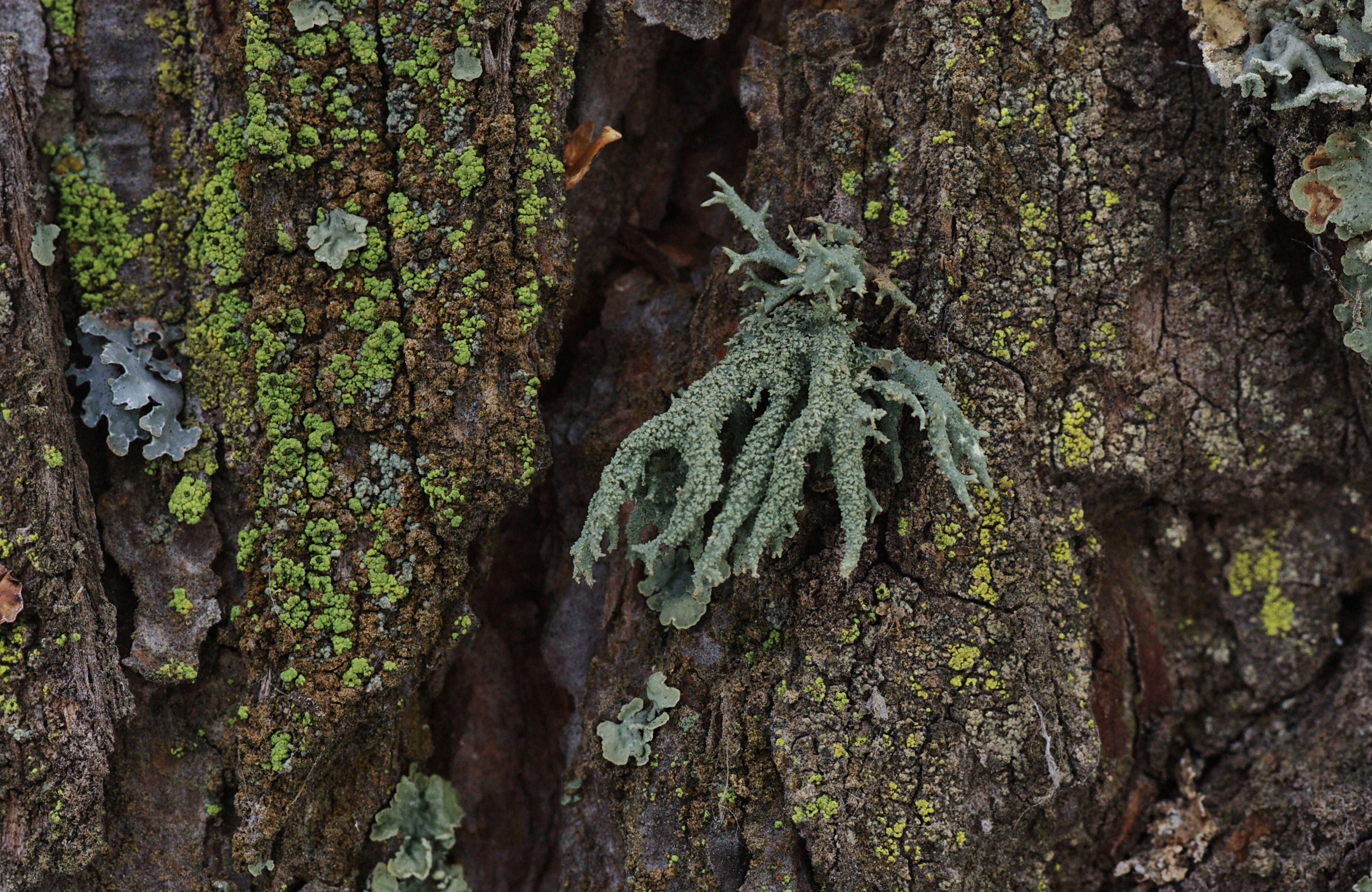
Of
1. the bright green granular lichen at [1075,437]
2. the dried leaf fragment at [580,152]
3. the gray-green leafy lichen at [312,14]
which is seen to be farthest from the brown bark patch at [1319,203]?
the gray-green leafy lichen at [312,14]

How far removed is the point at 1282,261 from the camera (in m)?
3.42

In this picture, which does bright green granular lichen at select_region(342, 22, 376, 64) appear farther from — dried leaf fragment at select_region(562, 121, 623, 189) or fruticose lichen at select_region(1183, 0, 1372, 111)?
fruticose lichen at select_region(1183, 0, 1372, 111)

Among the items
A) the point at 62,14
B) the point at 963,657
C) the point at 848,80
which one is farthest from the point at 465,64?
the point at 963,657

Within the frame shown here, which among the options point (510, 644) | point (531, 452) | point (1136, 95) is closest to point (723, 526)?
point (531, 452)

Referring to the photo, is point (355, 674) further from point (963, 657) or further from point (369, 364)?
point (963, 657)

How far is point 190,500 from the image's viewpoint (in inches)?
130

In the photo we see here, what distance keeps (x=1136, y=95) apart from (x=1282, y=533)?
171 centimetres

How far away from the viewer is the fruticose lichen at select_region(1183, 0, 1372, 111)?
2982 mm

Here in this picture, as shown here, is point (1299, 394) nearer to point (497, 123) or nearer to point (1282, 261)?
point (1282, 261)

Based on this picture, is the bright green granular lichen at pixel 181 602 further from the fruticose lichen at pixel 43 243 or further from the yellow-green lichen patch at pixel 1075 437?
the yellow-green lichen patch at pixel 1075 437

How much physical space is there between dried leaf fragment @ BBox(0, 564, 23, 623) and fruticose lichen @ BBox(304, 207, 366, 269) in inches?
53.8

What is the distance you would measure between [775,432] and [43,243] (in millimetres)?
2511

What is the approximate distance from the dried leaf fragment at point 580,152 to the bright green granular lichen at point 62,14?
1.74 m

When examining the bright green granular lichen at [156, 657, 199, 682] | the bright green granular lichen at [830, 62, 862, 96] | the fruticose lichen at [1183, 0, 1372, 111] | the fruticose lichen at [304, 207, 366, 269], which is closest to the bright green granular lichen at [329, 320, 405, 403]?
the fruticose lichen at [304, 207, 366, 269]
